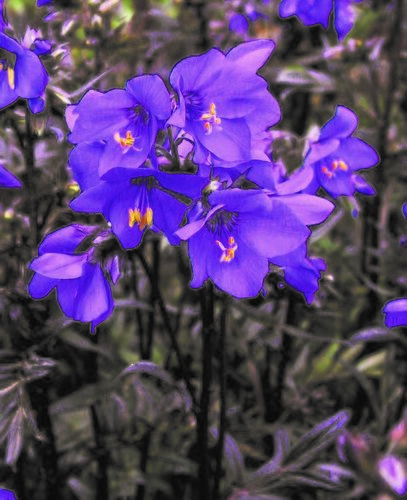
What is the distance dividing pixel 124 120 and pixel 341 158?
441 millimetres

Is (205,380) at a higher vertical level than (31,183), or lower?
lower

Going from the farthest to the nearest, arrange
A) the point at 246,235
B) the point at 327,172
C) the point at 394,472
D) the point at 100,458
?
1. the point at 100,458
2. the point at 327,172
3. the point at 246,235
4. the point at 394,472

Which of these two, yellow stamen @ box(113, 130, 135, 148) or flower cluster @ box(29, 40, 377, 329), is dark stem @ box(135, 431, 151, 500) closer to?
flower cluster @ box(29, 40, 377, 329)

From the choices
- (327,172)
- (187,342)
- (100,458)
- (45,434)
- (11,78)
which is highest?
(11,78)

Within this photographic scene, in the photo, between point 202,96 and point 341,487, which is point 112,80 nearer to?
point 202,96

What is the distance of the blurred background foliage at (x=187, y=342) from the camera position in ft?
3.44

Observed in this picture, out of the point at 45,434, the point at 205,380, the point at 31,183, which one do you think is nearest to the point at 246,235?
the point at 205,380

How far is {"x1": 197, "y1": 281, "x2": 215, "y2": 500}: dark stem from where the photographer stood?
0.94 metres

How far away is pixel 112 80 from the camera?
157 centimetres

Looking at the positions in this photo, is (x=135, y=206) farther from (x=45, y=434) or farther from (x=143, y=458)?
(x=143, y=458)

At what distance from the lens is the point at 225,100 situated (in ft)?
2.60

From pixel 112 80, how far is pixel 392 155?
654mm

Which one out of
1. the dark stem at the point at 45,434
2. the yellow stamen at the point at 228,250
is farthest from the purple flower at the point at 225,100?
the dark stem at the point at 45,434

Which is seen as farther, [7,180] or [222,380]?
[222,380]
